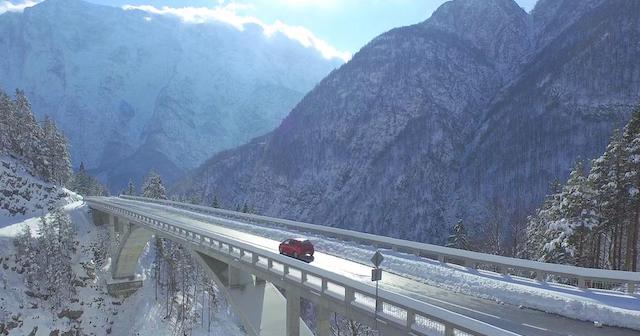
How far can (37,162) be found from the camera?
266 feet

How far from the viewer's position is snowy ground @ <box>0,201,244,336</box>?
4862 cm

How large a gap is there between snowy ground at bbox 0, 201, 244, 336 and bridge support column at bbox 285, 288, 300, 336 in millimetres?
43409

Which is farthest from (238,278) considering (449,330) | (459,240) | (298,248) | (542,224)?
(542,224)

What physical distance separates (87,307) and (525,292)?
55808mm

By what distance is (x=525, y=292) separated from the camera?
582 inches

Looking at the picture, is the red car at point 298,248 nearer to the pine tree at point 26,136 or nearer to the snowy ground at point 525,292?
the snowy ground at point 525,292

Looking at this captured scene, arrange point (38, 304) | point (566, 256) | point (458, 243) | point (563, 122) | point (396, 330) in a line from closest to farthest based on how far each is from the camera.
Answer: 1. point (396, 330)
2. point (566, 256)
3. point (458, 243)
4. point (38, 304)
5. point (563, 122)

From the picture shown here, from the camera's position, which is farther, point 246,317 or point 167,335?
point 167,335

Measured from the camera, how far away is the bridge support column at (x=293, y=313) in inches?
656

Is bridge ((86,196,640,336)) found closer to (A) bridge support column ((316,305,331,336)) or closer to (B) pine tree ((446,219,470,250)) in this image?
(A) bridge support column ((316,305,331,336))

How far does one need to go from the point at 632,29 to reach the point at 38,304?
226672mm

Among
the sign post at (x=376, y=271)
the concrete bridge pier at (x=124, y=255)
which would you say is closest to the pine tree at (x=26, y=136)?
the concrete bridge pier at (x=124, y=255)

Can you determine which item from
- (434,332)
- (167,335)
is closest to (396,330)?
(434,332)

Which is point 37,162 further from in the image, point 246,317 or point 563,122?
point 563,122
